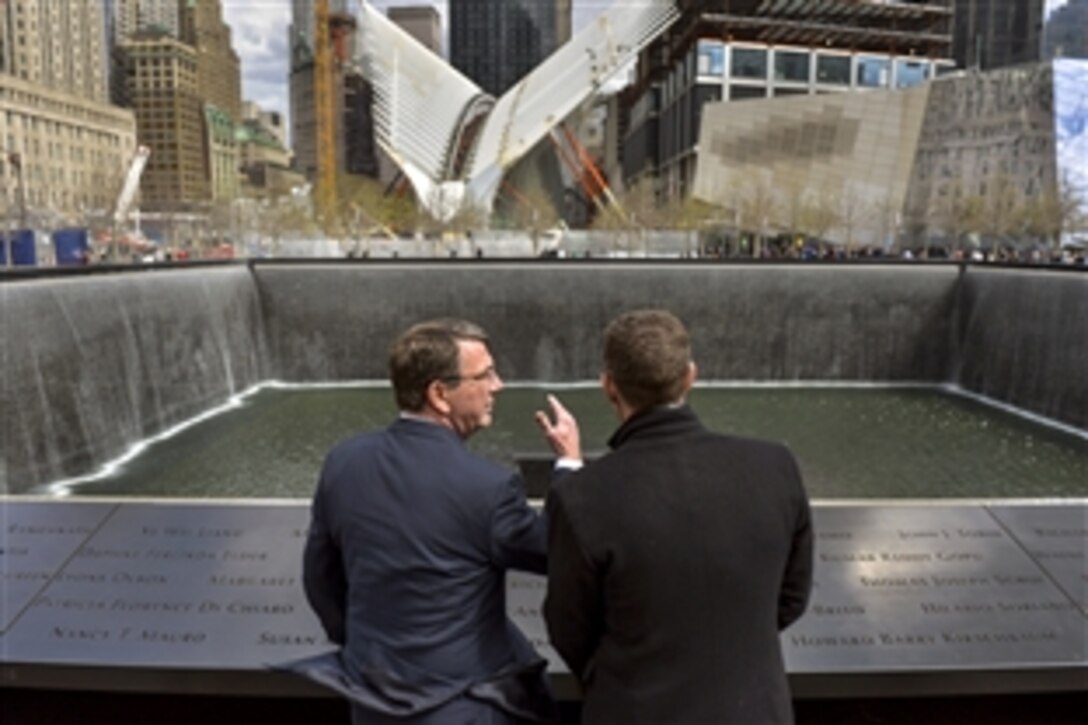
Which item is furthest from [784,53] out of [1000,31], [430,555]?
[430,555]

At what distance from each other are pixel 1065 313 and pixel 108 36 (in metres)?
103

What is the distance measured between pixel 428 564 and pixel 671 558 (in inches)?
19.1

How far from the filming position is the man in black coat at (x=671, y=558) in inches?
63.2

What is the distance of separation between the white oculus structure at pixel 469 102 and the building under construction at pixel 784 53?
557 centimetres

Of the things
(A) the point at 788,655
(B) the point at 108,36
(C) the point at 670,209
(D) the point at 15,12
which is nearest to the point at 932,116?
(C) the point at 670,209

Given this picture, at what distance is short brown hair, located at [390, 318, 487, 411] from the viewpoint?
1.88 metres

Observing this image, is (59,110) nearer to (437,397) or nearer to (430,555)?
(437,397)

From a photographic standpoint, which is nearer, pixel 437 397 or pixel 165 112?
pixel 437 397

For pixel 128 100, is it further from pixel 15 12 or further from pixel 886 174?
pixel 886 174

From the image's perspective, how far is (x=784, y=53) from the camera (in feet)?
192

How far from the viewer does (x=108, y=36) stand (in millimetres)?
95125

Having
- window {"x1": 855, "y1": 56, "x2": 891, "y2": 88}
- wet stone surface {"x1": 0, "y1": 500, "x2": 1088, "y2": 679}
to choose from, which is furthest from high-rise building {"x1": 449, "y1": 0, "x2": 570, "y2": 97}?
wet stone surface {"x1": 0, "y1": 500, "x2": 1088, "y2": 679}

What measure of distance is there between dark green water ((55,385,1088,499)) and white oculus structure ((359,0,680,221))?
125 feet

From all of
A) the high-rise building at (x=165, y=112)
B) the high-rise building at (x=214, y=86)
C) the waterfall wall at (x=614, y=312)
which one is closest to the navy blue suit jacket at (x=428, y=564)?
the waterfall wall at (x=614, y=312)
